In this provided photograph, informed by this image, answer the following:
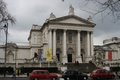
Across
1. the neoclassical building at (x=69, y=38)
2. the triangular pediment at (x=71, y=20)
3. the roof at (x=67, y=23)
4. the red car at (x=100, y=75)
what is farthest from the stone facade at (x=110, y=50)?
the red car at (x=100, y=75)

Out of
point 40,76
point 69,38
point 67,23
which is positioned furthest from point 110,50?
point 40,76

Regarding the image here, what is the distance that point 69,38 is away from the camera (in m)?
91.4

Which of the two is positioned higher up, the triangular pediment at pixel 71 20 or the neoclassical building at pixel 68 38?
the triangular pediment at pixel 71 20

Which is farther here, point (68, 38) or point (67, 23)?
point (68, 38)

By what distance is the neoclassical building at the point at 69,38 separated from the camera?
8800 centimetres

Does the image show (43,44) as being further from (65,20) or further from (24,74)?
(24,74)

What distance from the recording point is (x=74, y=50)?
9112 cm

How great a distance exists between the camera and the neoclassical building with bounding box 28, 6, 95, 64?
88000 millimetres

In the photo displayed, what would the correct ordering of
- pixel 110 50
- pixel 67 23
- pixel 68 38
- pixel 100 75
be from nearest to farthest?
1. pixel 100 75
2. pixel 67 23
3. pixel 68 38
4. pixel 110 50

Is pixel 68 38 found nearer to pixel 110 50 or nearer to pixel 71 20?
pixel 71 20

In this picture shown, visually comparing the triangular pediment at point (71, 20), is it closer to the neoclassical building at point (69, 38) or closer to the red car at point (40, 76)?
the neoclassical building at point (69, 38)

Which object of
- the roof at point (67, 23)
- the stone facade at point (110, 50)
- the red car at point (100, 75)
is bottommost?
the red car at point (100, 75)

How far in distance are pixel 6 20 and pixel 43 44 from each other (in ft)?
203

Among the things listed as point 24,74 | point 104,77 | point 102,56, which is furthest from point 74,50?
point 104,77
